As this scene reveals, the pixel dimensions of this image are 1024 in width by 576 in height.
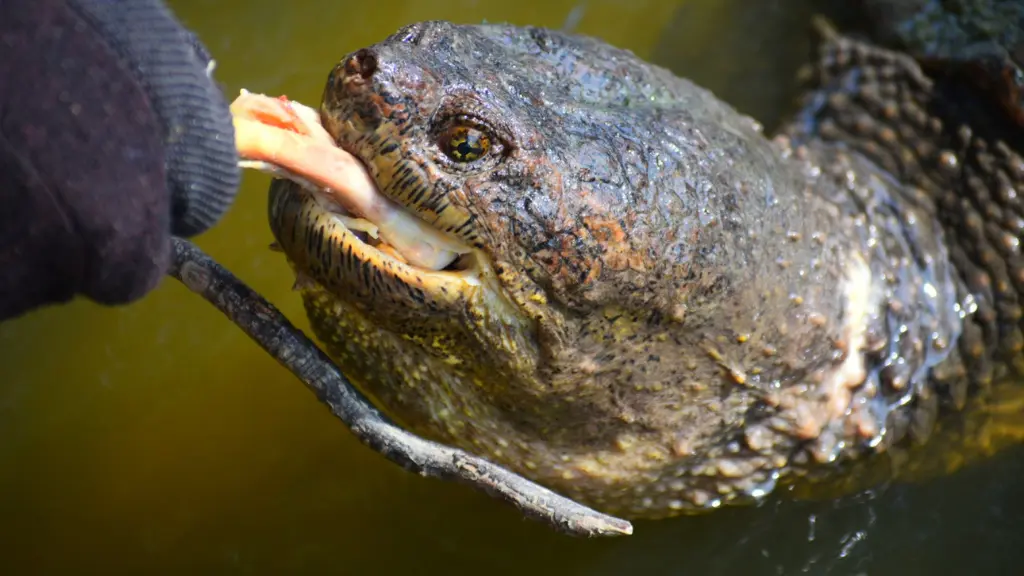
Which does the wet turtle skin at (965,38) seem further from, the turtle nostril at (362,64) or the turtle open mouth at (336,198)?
the turtle nostril at (362,64)

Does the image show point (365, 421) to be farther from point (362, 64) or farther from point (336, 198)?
point (362, 64)

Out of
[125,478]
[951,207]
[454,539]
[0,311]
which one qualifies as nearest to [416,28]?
[0,311]

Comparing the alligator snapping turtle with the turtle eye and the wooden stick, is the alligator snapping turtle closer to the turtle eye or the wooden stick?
the turtle eye

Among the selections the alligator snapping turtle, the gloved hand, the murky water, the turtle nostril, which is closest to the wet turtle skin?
the alligator snapping turtle

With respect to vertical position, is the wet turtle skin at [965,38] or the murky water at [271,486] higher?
the wet turtle skin at [965,38]

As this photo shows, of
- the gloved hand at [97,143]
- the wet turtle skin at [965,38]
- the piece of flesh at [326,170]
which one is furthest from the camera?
the wet turtle skin at [965,38]

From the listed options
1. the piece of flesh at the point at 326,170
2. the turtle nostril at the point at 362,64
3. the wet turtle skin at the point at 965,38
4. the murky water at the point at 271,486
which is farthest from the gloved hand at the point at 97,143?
the wet turtle skin at the point at 965,38

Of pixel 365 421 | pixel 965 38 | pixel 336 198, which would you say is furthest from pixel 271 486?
pixel 965 38
